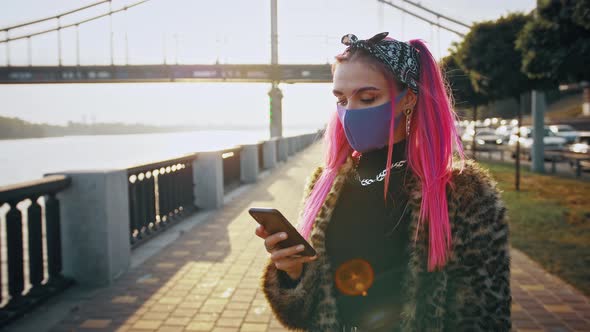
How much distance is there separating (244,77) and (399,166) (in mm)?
66208

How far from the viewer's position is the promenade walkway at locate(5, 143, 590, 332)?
12.8 feet

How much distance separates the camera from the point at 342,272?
72.2 inches

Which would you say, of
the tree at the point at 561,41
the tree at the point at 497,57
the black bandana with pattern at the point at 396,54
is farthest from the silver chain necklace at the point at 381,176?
the tree at the point at 497,57

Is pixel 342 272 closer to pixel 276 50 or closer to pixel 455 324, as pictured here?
pixel 455 324

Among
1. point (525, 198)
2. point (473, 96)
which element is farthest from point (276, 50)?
point (525, 198)

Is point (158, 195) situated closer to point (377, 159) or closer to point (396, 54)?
point (377, 159)

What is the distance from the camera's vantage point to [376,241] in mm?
1755

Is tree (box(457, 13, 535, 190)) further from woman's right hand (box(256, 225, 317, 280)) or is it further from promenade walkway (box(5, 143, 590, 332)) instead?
woman's right hand (box(256, 225, 317, 280))

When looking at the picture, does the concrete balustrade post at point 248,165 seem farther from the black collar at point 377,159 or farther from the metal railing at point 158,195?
the black collar at point 377,159

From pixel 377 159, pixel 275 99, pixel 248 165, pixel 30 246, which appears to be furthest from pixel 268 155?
pixel 377 159

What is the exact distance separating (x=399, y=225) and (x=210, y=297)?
3210 millimetres

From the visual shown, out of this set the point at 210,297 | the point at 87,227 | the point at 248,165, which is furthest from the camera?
the point at 248,165

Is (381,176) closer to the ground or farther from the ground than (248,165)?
farther from the ground

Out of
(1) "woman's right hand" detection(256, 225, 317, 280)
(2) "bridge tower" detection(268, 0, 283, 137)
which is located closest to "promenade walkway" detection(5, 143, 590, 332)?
(1) "woman's right hand" detection(256, 225, 317, 280)
